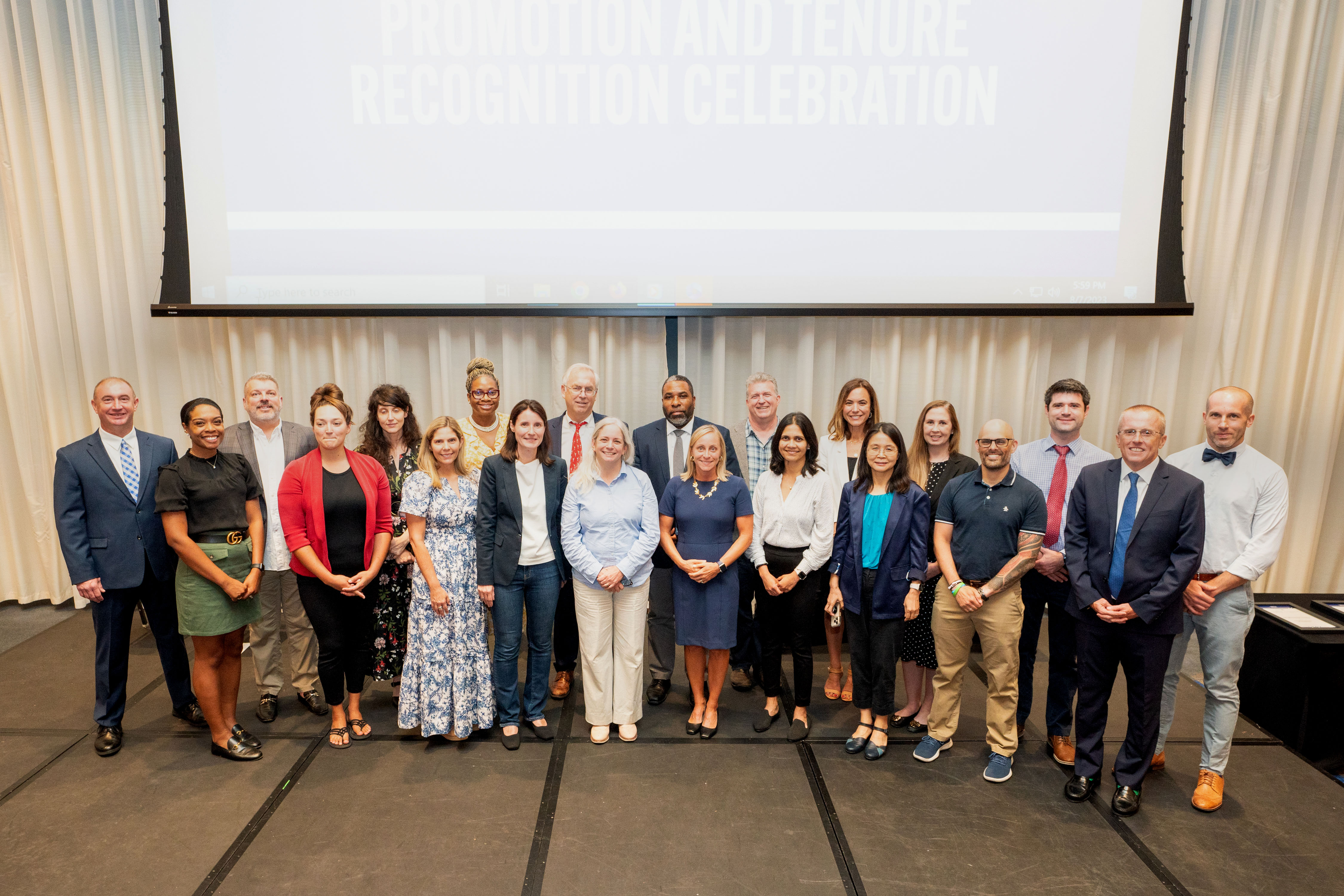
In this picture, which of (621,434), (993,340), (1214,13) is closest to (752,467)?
(621,434)

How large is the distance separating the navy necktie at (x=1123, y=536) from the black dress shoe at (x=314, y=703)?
139 inches

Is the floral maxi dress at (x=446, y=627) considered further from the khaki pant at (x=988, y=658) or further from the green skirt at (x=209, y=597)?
the khaki pant at (x=988, y=658)

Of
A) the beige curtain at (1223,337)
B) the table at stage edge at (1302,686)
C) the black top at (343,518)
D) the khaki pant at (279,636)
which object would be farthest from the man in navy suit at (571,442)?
the table at stage edge at (1302,686)

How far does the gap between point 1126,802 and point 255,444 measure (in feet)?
13.3

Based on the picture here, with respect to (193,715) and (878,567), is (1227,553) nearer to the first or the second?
(878,567)

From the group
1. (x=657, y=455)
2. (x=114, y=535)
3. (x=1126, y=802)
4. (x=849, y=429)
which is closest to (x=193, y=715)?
(x=114, y=535)

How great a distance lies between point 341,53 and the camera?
12.7 ft

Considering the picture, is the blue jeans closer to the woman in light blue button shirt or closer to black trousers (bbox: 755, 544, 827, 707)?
the woman in light blue button shirt

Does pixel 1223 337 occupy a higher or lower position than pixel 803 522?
higher

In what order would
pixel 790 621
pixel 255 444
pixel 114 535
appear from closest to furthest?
pixel 114 535
pixel 790 621
pixel 255 444

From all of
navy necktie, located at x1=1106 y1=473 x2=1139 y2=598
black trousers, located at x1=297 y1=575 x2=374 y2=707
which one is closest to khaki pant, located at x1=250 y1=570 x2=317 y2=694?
black trousers, located at x1=297 y1=575 x2=374 y2=707

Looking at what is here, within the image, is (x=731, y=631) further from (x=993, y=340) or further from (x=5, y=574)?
(x=5, y=574)

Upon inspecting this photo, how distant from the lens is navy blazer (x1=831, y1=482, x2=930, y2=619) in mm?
2879

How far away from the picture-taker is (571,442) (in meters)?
3.54
